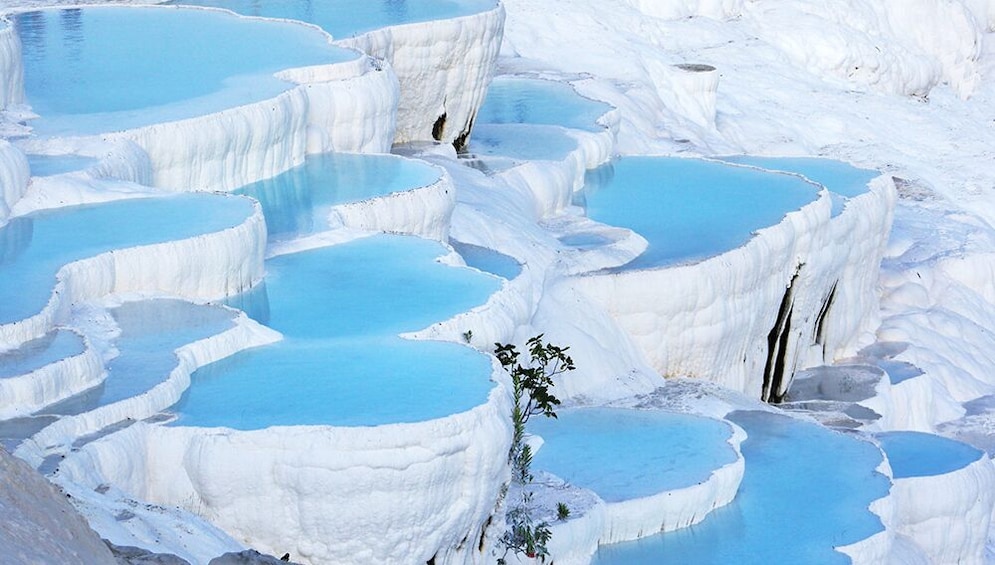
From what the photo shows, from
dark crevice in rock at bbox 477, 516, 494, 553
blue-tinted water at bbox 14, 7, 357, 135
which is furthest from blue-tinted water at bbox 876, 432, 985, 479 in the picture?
blue-tinted water at bbox 14, 7, 357, 135

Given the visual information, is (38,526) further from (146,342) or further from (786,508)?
(786,508)

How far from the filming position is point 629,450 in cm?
1142

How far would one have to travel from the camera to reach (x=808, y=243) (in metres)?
15.4

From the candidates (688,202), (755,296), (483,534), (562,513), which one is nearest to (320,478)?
(483,534)

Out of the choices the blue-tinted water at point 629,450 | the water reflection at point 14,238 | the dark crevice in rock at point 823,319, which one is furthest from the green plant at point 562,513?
the dark crevice in rock at point 823,319

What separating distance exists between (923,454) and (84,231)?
7081 millimetres

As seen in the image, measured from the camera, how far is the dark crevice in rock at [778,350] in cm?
1552

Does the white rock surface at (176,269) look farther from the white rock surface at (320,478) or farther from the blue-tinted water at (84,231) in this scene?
the white rock surface at (320,478)

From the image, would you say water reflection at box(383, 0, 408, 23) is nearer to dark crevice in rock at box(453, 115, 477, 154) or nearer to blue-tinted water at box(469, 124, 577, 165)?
A: dark crevice in rock at box(453, 115, 477, 154)

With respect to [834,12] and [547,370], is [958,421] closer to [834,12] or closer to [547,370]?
[547,370]

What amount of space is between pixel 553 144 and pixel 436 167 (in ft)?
11.1

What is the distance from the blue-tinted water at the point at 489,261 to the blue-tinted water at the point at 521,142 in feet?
9.61

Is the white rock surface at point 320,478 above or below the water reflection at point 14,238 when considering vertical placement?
below

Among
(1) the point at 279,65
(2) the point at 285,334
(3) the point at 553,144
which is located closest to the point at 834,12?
(3) the point at 553,144
